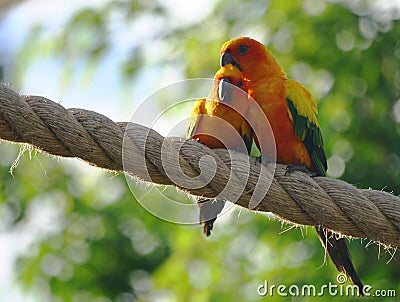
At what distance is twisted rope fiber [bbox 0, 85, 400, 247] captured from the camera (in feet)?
9.68

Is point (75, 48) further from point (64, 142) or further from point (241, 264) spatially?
point (64, 142)

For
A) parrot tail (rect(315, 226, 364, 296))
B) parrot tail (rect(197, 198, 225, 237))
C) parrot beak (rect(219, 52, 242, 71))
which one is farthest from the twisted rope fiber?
parrot beak (rect(219, 52, 242, 71))

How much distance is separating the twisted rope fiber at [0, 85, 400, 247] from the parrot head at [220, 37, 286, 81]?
119 centimetres

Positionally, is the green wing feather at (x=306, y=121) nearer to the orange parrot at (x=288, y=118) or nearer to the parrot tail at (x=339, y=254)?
the orange parrot at (x=288, y=118)

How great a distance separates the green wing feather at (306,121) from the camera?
4.42 meters

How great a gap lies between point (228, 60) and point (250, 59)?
149 millimetres

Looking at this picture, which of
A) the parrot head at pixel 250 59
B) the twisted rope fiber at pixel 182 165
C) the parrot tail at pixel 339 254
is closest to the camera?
the twisted rope fiber at pixel 182 165

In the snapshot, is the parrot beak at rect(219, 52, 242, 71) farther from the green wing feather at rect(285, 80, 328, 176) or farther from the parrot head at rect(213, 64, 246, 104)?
the green wing feather at rect(285, 80, 328, 176)

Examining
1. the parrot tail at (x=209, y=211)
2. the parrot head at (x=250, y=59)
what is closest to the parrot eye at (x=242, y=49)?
the parrot head at (x=250, y=59)

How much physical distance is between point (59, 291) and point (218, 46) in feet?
11.5

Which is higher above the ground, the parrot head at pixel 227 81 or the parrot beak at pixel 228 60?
the parrot beak at pixel 228 60

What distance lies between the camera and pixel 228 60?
4793 mm

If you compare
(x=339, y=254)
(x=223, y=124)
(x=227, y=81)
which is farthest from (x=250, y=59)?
(x=339, y=254)

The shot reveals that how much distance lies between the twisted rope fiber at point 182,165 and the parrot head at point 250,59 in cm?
119
